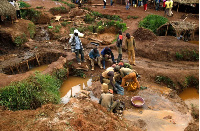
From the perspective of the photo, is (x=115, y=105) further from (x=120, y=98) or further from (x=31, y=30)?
(x=31, y=30)

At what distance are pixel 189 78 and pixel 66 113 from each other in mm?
6182

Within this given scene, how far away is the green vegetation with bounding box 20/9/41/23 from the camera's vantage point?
1605 centimetres

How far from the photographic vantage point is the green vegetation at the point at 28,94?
6.05 meters

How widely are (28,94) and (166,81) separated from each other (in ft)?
19.1

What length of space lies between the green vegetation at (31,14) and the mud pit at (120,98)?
127 inches

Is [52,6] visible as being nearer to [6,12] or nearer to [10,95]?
[6,12]

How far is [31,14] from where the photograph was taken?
1619cm

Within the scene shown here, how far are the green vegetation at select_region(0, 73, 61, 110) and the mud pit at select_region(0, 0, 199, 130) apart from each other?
56 centimetres

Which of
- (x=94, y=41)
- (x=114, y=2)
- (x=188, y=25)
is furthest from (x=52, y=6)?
(x=188, y=25)

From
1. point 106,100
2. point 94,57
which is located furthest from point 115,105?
point 94,57

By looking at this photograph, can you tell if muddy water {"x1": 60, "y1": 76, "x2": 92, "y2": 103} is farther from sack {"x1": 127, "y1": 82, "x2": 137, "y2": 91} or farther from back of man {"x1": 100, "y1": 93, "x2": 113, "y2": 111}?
back of man {"x1": 100, "y1": 93, "x2": 113, "y2": 111}

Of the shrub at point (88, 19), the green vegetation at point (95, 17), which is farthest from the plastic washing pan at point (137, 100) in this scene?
the shrub at point (88, 19)

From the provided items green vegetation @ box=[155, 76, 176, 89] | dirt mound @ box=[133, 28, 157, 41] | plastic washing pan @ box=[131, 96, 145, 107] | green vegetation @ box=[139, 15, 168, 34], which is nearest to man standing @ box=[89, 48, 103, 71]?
green vegetation @ box=[155, 76, 176, 89]

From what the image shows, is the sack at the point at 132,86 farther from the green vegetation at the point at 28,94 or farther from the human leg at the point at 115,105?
the green vegetation at the point at 28,94
